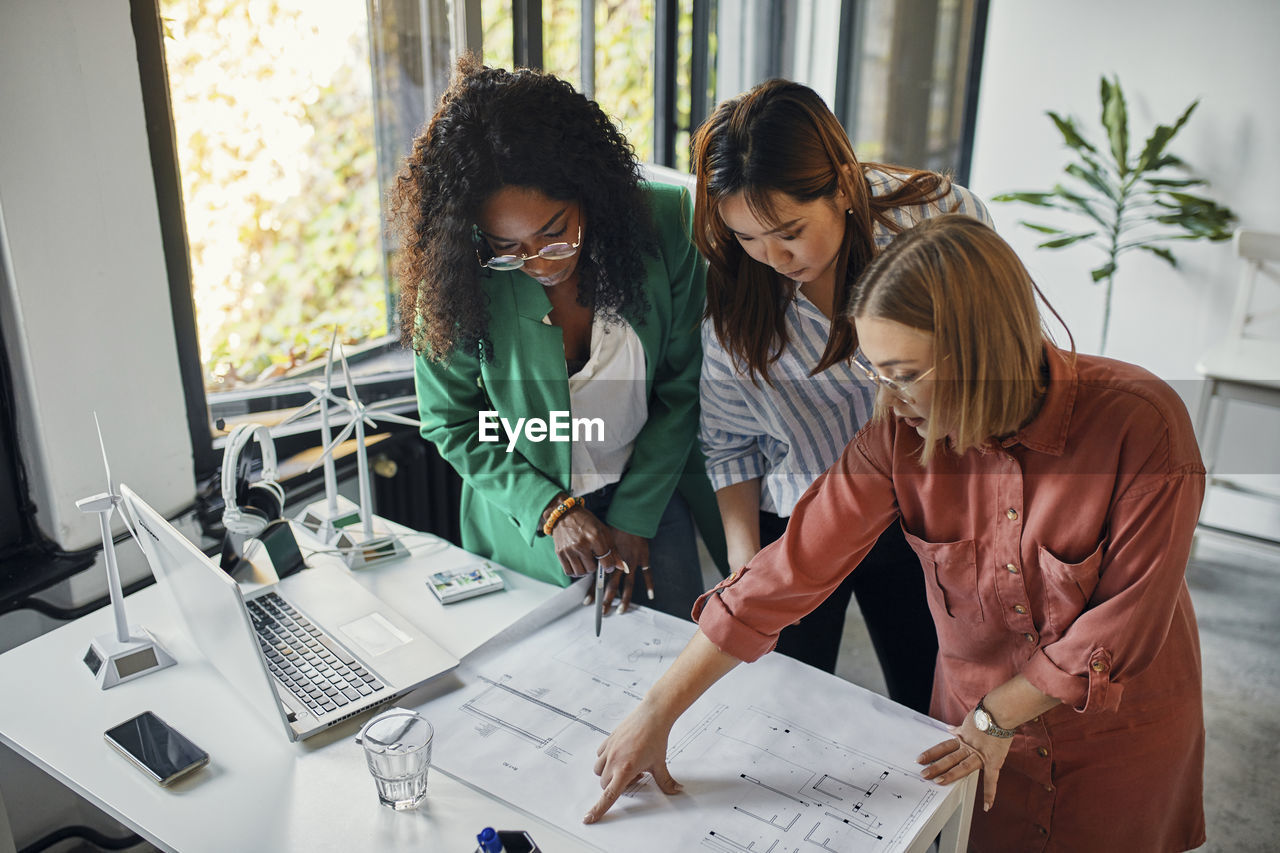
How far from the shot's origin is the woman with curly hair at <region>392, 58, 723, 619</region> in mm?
1372

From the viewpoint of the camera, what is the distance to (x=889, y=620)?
157 cm

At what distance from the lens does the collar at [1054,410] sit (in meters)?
1.05

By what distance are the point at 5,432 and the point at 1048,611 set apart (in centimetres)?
163

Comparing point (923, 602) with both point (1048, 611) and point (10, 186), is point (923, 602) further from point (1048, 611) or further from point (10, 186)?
point (10, 186)

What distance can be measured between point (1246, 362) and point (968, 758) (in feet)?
8.33

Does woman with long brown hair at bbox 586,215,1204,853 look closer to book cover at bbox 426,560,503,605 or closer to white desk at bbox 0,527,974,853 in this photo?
white desk at bbox 0,527,974,853

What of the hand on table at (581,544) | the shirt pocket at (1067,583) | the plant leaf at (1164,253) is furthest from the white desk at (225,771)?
the plant leaf at (1164,253)

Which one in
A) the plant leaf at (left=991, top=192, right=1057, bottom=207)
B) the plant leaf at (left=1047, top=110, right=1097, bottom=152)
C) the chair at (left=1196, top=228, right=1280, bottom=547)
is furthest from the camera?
the plant leaf at (left=991, top=192, right=1057, bottom=207)

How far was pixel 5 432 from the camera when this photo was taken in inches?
63.0

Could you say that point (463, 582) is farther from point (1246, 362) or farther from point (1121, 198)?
point (1121, 198)

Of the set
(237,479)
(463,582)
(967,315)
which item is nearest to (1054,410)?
(967,315)

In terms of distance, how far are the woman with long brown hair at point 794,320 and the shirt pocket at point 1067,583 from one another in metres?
0.43

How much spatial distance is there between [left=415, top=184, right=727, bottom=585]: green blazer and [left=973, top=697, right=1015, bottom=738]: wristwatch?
637 mm

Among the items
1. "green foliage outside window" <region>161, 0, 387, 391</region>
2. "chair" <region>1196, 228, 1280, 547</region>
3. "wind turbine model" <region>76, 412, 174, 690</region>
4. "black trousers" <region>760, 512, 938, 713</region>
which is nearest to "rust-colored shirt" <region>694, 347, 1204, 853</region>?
"black trousers" <region>760, 512, 938, 713</region>
